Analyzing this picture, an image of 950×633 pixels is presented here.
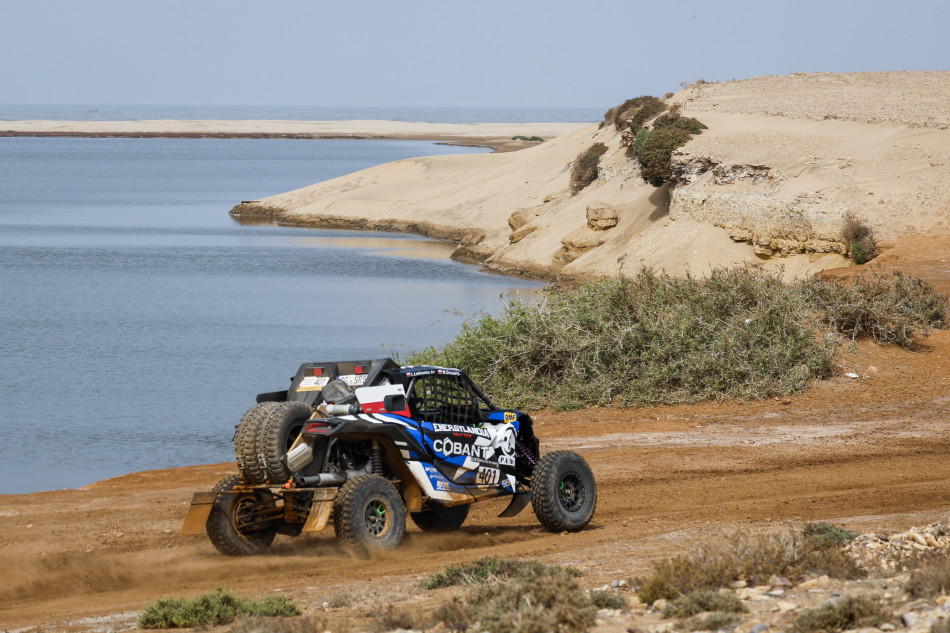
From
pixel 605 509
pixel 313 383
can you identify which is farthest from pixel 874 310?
pixel 313 383

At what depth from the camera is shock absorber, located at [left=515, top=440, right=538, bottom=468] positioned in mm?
13276

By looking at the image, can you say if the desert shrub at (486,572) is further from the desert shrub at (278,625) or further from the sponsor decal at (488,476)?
the sponsor decal at (488,476)

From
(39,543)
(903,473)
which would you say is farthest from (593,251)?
(39,543)

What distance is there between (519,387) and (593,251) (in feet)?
103

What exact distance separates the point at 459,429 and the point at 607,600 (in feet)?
13.8

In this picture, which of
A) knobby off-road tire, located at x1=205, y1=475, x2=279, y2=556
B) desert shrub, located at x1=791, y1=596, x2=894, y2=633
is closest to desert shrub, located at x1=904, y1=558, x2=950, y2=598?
desert shrub, located at x1=791, y1=596, x2=894, y2=633

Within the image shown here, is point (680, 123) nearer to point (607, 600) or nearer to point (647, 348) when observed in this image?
point (647, 348)

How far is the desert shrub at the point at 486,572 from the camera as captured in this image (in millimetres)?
9602

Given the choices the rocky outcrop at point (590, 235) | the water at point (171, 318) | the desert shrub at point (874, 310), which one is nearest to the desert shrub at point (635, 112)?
the rocky outcrop at point (590, 235)

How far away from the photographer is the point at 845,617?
24.0ft

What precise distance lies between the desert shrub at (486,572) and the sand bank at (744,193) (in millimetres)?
19787

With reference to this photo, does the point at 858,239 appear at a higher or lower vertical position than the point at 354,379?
higher

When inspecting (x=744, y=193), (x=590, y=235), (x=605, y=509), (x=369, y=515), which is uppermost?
(x=744, y=193)

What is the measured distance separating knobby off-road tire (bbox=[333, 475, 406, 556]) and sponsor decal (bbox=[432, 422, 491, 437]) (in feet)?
3.00
